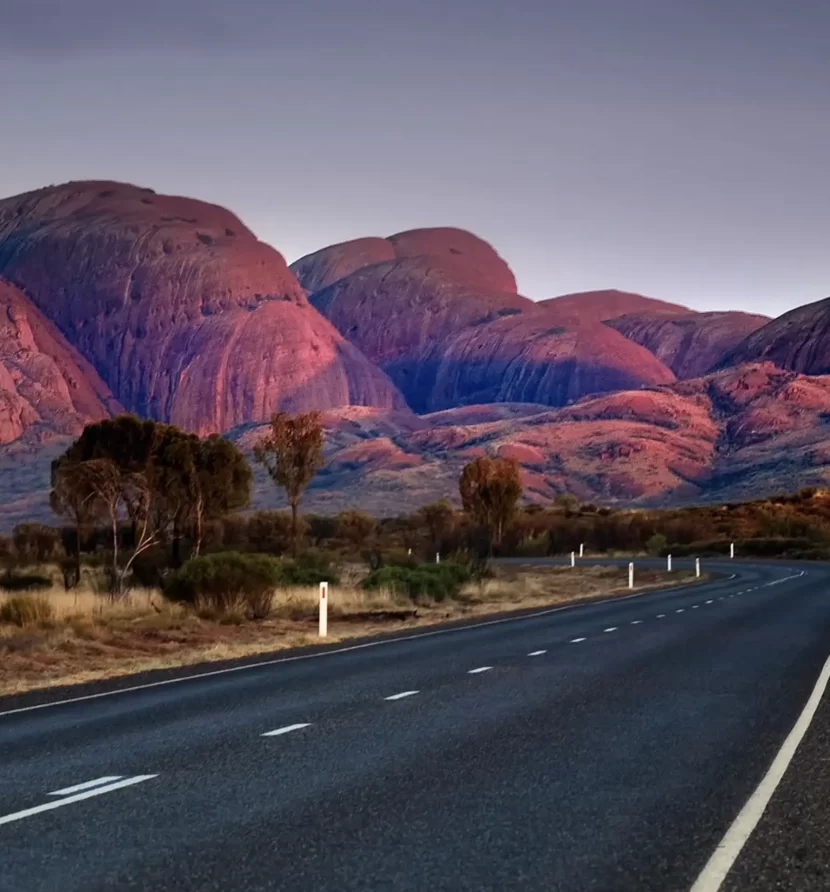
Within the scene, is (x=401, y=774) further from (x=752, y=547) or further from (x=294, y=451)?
(x=752, y=547)

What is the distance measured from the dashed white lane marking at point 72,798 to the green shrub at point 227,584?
56.4 ft

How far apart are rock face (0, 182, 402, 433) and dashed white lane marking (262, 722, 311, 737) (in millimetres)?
167761

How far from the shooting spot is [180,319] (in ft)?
617

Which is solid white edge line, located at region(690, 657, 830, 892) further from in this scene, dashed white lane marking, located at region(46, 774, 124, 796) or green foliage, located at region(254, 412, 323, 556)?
green foliage, located at region(254, 412, 323, 556)

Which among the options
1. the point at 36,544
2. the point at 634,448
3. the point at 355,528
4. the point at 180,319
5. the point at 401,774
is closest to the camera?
the point at 401,774

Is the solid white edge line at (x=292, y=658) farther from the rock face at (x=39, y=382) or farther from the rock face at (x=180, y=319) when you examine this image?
the rock face at (x=180, y=319)

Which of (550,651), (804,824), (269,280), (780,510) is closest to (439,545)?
(780,510)

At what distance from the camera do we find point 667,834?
664 cm

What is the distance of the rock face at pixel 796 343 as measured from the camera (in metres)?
167

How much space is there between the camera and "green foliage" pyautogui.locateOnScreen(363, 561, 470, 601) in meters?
34.3

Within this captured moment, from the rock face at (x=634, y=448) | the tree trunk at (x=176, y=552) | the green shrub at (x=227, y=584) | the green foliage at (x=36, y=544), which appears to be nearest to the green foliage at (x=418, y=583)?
the green shrub at (x=227, y=584)

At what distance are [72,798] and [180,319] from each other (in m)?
184

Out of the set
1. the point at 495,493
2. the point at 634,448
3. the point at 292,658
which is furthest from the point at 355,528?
the point at 292,658

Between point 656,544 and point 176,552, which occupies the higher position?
point 176,552
